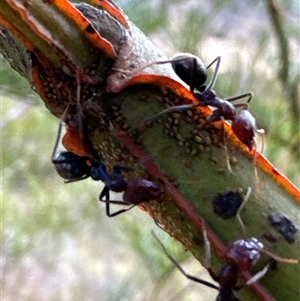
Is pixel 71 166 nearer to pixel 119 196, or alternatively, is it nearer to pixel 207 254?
pixel 207 254

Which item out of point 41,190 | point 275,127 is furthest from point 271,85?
point 41,190

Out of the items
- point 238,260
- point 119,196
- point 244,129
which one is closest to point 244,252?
point 238,260

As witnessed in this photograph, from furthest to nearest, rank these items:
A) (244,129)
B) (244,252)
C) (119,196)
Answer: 1. (119,196)
2. (244,129)
3. (244,252)

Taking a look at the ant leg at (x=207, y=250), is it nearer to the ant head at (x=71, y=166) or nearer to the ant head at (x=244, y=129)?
the ant head at (x=244, y=129)

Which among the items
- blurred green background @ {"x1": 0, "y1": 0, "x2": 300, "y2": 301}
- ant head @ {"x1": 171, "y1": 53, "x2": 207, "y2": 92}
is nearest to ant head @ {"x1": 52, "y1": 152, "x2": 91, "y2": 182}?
ant head @ {"x1": 171, "y1": 53, "x2": 207, "y2": 92}

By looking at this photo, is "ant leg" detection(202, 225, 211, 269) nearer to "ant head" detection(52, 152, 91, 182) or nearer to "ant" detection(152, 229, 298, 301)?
"ant" detection(152, 229, 298, 301)

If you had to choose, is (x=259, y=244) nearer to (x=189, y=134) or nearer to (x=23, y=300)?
(x=189, y=134)
